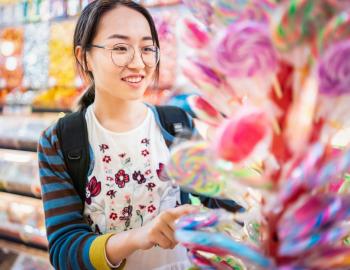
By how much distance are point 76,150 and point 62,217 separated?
170 millimetres

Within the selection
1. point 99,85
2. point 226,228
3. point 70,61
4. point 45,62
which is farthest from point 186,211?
point 45,62

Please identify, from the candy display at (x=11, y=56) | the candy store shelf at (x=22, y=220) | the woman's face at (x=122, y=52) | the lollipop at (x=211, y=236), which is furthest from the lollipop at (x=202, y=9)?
the candy display at (x=11, y=56)

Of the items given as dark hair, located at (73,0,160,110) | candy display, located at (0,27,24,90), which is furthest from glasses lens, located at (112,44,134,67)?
candy display, located at (0,27,24,90)

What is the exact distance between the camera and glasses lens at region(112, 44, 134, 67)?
99 cm

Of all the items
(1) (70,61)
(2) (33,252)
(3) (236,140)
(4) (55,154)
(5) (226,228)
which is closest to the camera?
(3) (236,140)

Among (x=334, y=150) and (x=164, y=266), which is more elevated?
(x=334, y=150)

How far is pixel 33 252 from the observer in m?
2.81

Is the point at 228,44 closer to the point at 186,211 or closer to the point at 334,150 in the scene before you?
the point at 334,150

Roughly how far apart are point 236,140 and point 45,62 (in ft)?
10.4

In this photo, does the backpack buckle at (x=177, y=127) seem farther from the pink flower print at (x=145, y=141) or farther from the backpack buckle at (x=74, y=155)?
the backpack buckle at (x=74, y=155)

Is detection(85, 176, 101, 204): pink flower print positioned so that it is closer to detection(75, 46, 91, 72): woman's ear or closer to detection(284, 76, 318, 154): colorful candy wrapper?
detection(75, 46, 91, 72): woman's ear

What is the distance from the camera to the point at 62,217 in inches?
38.6

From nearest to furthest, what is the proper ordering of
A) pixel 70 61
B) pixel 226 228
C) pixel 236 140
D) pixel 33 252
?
pixel 236 140 < pixel 226 228 < pixel 33 252 < pixel 70 61

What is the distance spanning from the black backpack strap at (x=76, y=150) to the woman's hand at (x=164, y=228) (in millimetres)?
331
